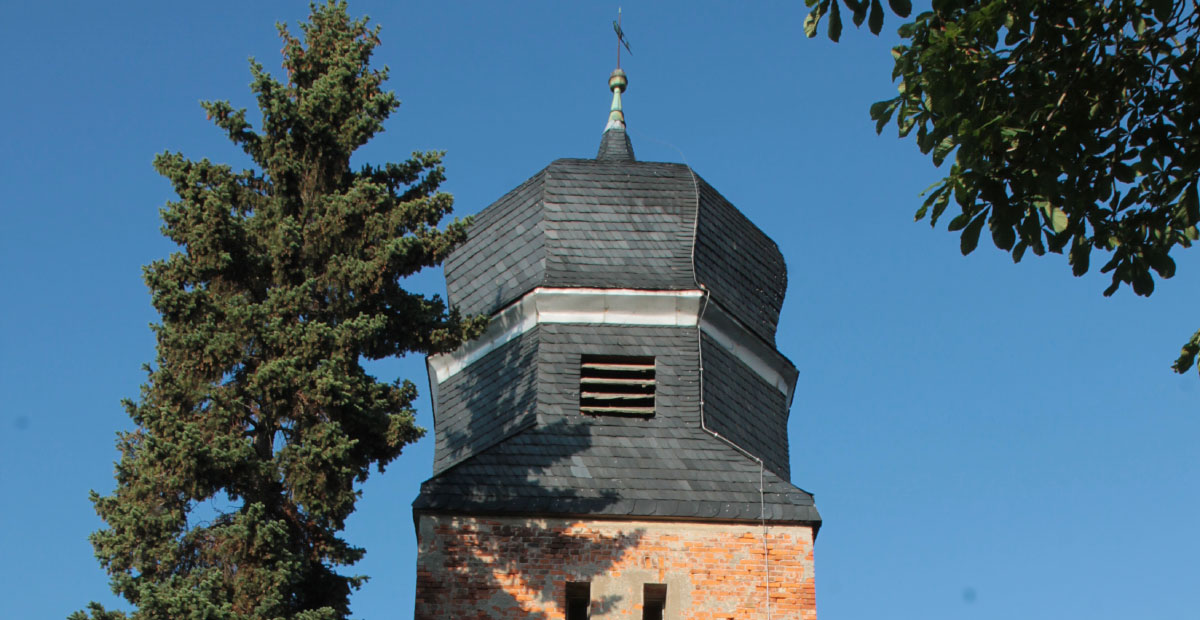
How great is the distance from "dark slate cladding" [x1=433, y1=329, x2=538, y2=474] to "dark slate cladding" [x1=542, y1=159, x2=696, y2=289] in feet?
3.07

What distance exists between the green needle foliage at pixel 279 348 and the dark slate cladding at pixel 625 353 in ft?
11.7

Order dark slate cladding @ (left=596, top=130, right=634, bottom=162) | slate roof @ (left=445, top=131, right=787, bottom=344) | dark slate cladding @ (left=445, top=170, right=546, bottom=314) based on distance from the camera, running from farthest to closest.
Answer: dark slate cladding @ (left=596, top=130, right=634, bottom=162), dark slate cladding @ (left=445, top=170, right=546, bottom=314), slate roof @ (left=445, top=131, right=787, bottom=344)

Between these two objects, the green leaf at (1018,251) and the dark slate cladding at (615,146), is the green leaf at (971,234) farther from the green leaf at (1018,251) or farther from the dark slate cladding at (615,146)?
the dark slate cladding at (615,146)

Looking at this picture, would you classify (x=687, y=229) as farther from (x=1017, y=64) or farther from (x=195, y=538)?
(x=1017, y=64)

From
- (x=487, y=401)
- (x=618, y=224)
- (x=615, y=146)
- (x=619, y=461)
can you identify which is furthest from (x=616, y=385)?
(x=615, y=146)

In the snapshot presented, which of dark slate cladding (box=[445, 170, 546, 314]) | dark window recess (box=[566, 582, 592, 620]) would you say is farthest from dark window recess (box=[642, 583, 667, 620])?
dark slate cladding (box=[445, 170, 546, 314])

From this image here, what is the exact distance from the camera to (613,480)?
15.5 meters

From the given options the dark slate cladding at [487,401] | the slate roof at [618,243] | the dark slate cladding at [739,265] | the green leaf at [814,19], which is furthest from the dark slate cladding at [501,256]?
the green leaf at [814,19]

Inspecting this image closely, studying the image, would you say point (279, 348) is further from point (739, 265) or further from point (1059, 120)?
point (739, 265)

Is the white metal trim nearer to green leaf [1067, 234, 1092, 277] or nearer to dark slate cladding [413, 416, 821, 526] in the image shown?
dark slate cladding [413, 416, 821, 526]

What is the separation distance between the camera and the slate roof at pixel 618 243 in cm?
1756

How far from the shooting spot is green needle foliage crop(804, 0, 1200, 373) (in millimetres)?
8359

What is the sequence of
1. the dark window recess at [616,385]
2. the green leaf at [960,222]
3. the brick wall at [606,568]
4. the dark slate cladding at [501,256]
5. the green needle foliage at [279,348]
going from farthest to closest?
the dark slate cladding at [501,256], the dark window recess at [616,385], the brick wall at [606,568], the green needle foliage at [279,348], the green leaf at [960,222]

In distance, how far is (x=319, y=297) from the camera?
11.9m
